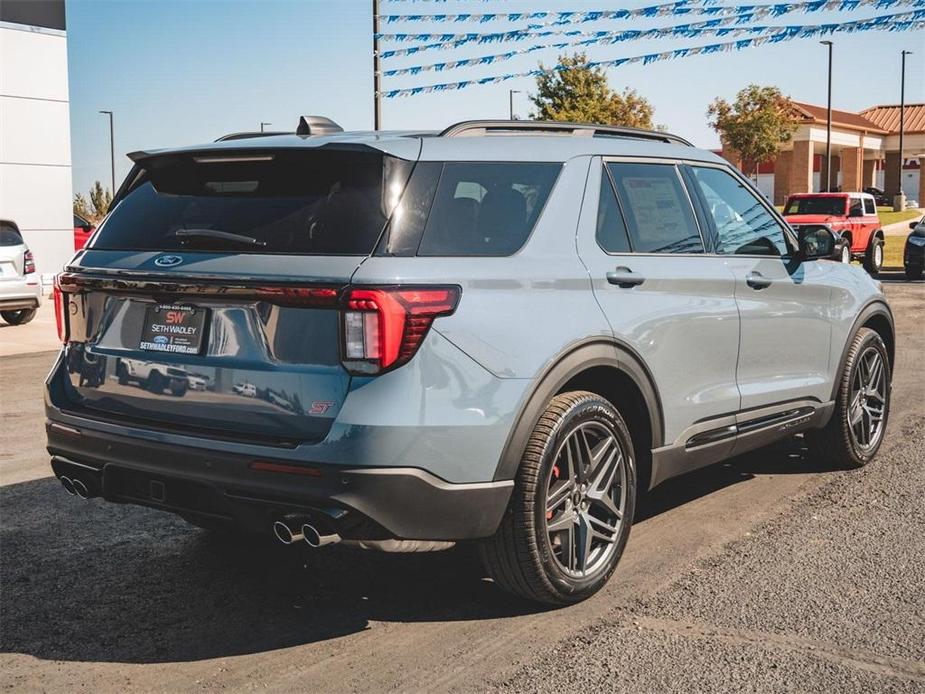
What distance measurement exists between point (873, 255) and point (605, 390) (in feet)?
74.3

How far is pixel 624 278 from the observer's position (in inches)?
173

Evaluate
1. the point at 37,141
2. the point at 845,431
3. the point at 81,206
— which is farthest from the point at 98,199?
the point at 845,431

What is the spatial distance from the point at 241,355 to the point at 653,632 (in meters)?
1.74

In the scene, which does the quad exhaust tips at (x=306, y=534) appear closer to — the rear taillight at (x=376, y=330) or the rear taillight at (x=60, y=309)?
the rear taillight at (x=376, y=330)

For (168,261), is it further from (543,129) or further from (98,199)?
(98,199)

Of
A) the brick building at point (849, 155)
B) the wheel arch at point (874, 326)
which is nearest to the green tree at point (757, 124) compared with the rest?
the brick building at point (849, 155)

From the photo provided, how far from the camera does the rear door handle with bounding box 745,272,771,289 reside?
5250 millimetres

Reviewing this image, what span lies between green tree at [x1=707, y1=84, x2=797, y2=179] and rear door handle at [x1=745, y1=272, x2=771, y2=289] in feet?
176

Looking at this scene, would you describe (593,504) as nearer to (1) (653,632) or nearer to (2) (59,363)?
(1) (653,632)

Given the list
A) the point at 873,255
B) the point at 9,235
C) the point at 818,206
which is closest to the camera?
the point at 9,235

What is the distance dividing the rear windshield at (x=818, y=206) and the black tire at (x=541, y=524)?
21.5 meters

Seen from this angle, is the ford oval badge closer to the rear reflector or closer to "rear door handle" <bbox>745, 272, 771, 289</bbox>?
the rear reflector

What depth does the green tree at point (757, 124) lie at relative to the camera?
56219 mm

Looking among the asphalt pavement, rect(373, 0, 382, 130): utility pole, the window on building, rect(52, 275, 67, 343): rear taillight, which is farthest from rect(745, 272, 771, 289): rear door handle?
rect(373, 0, 382, 130): utility pole
